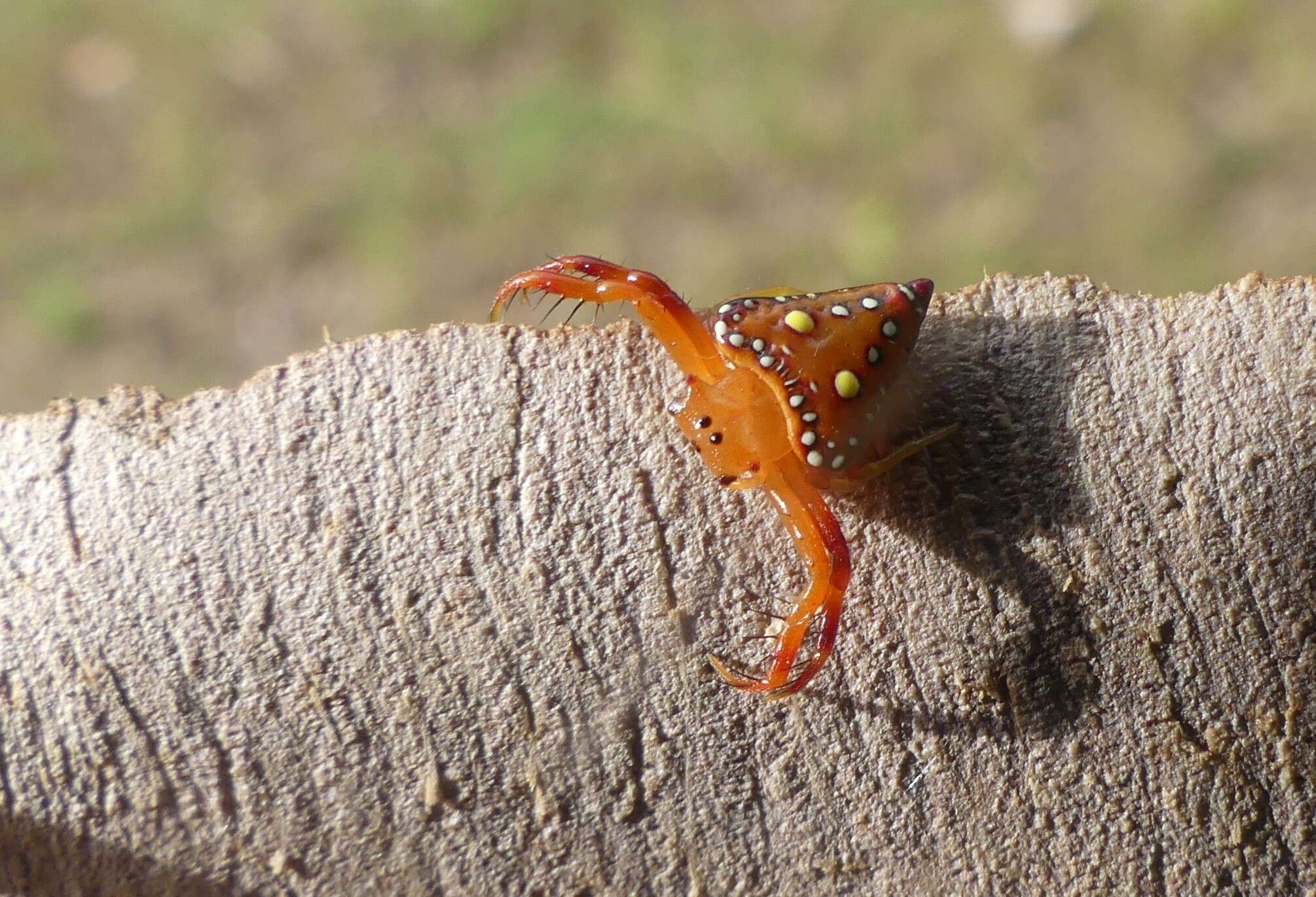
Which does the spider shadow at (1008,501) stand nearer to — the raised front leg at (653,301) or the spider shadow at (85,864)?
the raised front leg at (653,301)

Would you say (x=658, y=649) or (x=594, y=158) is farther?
(x=594, y=158)

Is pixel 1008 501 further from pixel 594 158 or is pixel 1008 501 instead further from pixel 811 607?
pixel 594 158

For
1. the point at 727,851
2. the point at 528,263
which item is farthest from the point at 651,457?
the point at 528,263

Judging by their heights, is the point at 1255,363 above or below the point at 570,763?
above

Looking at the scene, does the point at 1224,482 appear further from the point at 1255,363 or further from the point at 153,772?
the point at 153,772

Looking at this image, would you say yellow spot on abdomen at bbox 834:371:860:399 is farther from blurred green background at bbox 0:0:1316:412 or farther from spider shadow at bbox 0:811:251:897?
blurred green background at bbox 0:0:1316:412

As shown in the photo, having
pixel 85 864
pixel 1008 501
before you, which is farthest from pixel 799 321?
pixel 85 864
